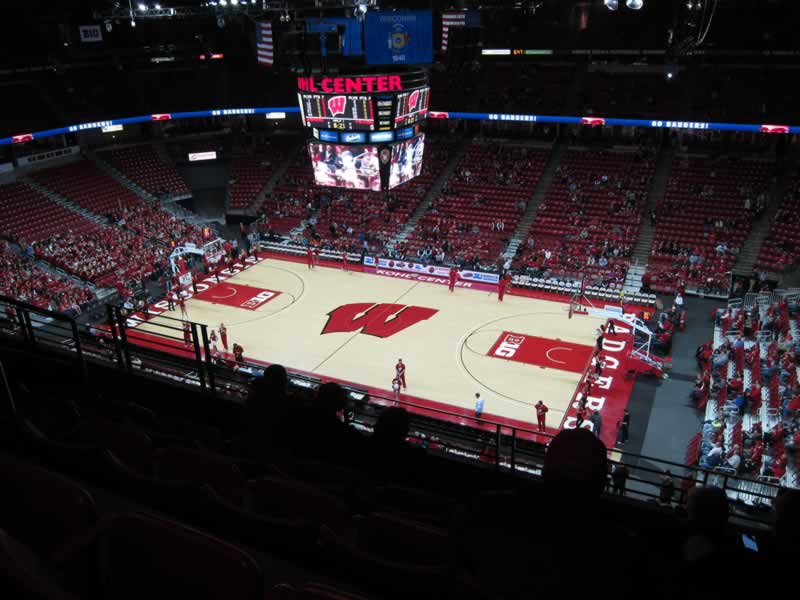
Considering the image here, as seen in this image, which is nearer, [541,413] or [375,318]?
[541,413]

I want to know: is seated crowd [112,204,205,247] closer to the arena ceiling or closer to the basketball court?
the basketball court

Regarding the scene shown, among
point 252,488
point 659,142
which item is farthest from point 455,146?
point 252,488

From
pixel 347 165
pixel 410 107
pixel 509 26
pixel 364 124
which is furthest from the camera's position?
pixel 509 26

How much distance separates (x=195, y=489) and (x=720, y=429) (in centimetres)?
1634

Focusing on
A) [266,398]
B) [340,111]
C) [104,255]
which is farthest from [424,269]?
[266,398]

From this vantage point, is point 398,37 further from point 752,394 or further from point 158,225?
point 158,225

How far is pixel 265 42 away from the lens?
25.0 m

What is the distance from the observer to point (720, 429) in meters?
16.3

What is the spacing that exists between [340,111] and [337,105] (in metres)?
0.20

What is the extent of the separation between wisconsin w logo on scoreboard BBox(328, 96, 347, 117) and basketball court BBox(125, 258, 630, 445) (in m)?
8.29

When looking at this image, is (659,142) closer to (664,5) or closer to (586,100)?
(586,100)

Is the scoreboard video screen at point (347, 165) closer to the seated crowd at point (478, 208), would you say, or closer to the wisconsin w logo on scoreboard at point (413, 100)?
the wisconsin w logo on scoreboard at point (413, 100)

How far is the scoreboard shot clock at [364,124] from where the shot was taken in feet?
65.0

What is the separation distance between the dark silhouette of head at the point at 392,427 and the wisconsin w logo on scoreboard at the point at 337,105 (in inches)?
647
